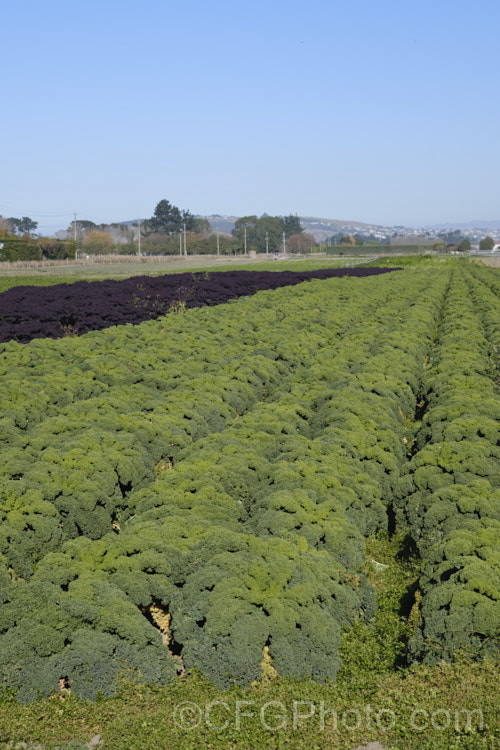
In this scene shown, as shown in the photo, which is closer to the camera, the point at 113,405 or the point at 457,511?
the point at 457,511

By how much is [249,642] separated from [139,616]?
1117 millimetres

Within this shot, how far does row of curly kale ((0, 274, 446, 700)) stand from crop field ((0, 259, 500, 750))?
23 millimetres

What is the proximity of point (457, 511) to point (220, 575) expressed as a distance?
357 centimetres

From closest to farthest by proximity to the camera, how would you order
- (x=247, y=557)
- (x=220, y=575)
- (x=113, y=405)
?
(x=220, y=575), (x=247, y=557), (x=113, y=405)

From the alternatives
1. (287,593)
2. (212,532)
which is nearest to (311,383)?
(212,532)

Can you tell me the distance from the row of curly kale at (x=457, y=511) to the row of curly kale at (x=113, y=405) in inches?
148

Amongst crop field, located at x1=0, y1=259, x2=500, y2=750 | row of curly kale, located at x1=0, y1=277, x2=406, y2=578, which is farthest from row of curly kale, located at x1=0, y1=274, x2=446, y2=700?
row of curly kale, located at x1=0, y1=277, x2=406, y2=578

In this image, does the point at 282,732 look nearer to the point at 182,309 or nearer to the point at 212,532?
the point at 212,532

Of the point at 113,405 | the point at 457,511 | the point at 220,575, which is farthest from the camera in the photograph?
the point at 113,405

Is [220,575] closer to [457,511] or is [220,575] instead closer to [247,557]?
[247,557]

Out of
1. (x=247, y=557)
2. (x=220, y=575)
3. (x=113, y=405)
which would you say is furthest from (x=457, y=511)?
(x=113, y=405)

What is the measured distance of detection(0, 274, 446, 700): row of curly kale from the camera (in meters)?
5.75

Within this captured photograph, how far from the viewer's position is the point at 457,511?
8.33 meters

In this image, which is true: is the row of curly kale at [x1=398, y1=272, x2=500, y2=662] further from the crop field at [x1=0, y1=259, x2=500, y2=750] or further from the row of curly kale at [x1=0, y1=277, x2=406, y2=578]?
the row of curly kale at [x1=0, y1=277, x2=406, y2=578]
